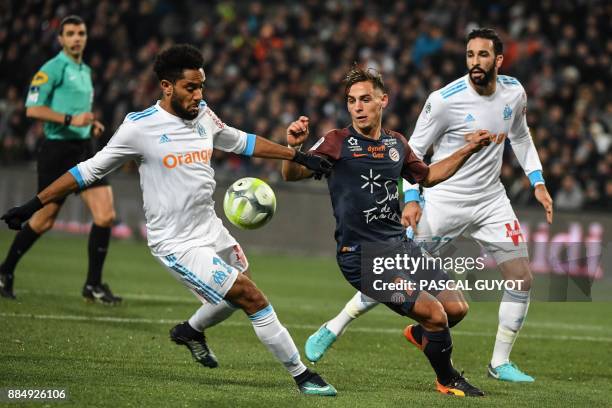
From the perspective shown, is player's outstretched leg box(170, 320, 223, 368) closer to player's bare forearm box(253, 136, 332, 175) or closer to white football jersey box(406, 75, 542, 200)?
player's bare forearm box(253, 136, 332, 175)

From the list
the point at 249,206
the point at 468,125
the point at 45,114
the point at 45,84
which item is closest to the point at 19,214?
the point at 249,206

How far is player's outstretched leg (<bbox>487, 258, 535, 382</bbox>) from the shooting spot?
813 centimetres

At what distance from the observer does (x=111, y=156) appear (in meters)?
6.86

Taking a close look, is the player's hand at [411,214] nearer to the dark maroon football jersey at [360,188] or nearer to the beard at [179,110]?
the dark maroon football jersey at [360,188]

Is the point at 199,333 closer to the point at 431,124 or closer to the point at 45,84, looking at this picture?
the point at 431,124

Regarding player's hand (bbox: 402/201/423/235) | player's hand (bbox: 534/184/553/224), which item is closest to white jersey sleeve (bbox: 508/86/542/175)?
player's hand (bbox: 534/184/553/224)

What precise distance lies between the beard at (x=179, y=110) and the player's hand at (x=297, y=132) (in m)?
0.65

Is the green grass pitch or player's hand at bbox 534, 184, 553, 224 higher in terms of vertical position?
player's hand at bbox 534, 184, 553, 224

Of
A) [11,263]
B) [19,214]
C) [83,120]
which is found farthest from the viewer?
[11,263]

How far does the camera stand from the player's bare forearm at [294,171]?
692 centimetres

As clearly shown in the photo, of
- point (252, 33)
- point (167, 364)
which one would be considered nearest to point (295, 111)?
point (252, 33)

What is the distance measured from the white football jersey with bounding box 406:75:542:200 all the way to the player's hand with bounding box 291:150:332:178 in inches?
58.7

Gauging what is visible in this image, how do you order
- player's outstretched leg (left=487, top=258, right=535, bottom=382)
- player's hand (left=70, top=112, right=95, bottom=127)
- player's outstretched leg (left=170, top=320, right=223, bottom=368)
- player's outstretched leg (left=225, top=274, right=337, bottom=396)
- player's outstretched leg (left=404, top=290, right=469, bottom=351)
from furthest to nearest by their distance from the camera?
player's hand (left=70, top=112, right=95, bottom=127) < player's outstretched leg (left=487, top=258, right=535, bottom=382) < player's outstretched leg (left=170, top=320, right=223, bottom=368) < player's outstretched leg (left=404, top=290, right=469, bottom=351) < player's outstretched leg (left=225, top=274, right=337, bottom=396)

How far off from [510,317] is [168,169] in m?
3.09
